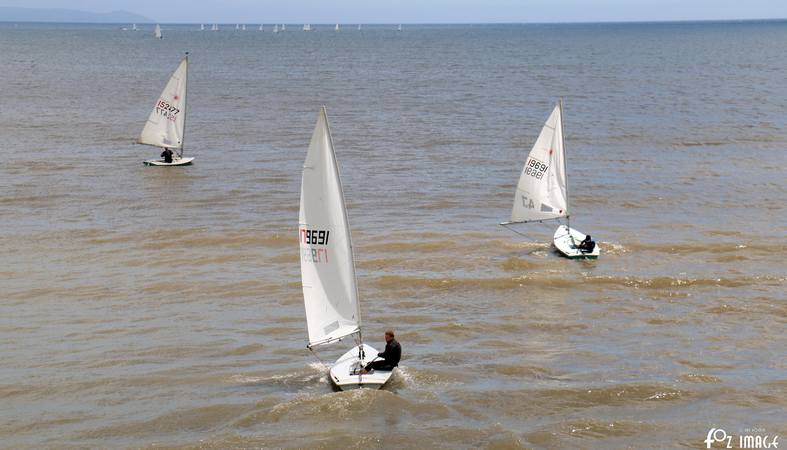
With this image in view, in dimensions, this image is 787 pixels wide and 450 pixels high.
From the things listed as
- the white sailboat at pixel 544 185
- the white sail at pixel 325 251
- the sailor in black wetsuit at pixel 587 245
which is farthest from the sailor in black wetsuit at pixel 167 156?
the white sail at pixel 325 251

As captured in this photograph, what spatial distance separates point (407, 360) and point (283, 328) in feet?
12.8

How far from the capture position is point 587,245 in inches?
1145

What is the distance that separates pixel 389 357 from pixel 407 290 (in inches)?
309

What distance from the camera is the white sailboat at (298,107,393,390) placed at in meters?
18.8

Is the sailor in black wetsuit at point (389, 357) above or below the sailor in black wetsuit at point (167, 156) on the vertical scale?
below

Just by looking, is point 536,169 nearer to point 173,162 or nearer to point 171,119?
point 173,162

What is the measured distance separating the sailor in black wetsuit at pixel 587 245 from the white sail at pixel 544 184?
2127 millimetres

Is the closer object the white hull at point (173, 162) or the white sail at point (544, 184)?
the white sail at point (544, 184)

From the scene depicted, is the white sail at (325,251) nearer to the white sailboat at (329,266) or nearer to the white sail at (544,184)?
the white sailboat at (329,266)

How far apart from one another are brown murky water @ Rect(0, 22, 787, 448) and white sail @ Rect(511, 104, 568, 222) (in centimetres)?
152

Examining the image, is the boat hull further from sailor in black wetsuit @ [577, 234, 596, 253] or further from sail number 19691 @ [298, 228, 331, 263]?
sail number 19691 @ [298, 228, 331, 263]

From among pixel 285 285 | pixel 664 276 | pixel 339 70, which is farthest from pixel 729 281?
pixel 339 70

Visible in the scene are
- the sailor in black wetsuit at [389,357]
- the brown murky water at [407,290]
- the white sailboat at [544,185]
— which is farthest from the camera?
the white sailboat at [544,185]

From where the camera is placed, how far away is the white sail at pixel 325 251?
1881cm
